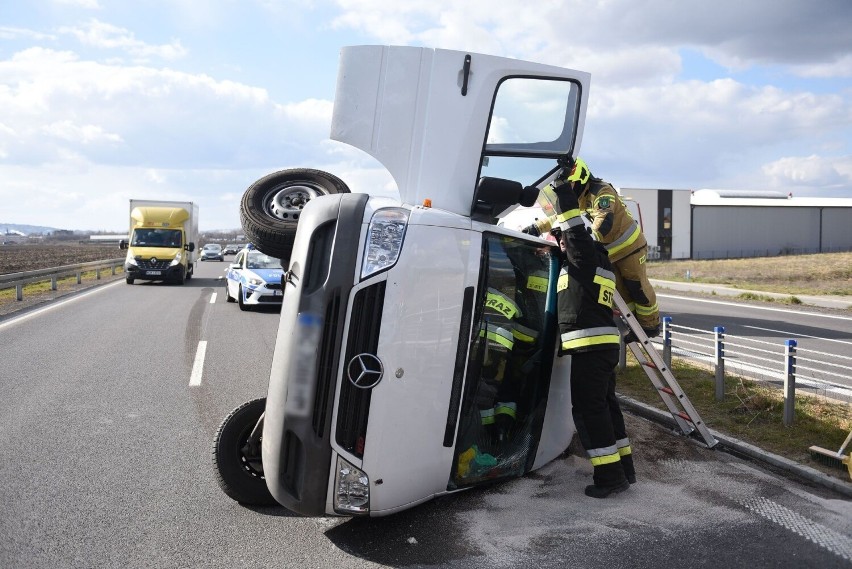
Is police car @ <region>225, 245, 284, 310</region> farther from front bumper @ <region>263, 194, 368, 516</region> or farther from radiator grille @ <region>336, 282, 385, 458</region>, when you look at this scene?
radiator grille @ <region>336, 282, 385, 458</region>

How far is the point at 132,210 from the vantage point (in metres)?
26.5

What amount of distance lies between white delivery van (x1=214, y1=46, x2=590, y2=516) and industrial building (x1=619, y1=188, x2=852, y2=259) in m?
45.5

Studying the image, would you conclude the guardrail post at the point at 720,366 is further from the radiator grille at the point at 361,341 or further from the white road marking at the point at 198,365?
the white road marking at the point at 198,365

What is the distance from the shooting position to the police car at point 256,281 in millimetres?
15750

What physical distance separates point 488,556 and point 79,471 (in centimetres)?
298

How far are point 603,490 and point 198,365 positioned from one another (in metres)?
6.11

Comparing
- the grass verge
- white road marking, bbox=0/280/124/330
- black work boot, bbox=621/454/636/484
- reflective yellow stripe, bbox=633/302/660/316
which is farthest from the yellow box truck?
black work boot, bbox=621/454/636/484

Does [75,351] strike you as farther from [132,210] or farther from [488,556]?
[132,210]

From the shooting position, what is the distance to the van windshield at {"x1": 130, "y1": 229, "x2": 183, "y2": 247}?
25344 mm

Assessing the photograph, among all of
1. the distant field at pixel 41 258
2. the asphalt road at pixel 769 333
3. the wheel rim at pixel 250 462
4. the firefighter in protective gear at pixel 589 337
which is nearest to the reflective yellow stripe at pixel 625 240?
the firefighter in protective gear at pixel 589 337

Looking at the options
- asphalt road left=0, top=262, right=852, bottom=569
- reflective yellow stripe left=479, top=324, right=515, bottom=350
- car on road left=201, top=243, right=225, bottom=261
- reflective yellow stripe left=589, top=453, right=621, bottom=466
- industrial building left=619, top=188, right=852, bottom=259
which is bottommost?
asphalt road left=0, top=262, right=852, bottom=569

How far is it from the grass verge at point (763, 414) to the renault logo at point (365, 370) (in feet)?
11.1

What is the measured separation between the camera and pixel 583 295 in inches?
181

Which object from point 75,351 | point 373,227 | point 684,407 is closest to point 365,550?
point 373,227
